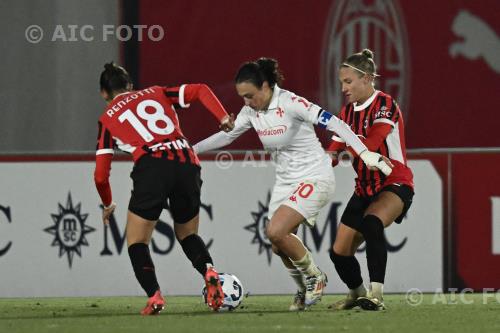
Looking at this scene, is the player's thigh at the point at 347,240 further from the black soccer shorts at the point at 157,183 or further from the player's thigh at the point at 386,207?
the black soccer shorts at the point at 157,183

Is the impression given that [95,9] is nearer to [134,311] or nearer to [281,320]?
[134,311]

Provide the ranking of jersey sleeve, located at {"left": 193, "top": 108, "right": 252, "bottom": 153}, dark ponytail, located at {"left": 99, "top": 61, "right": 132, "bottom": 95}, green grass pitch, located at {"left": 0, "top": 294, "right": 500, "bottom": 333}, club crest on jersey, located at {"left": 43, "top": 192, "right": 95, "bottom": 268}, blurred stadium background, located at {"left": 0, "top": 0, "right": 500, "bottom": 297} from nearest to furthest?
green grass pitch, located at {"left": 0, "top": 294, "right": 500, "bottom": 333}, dark ponytail, located at {"left": 99, "top": 61, "right": 132, "bottom": 95}, jersey sleeve, located at {"left": 193, "top": 108, "right": 252, "bottom": 153}, club crest on jersey, located at {"left": 43, "top": 192, "right": 95, "bottom": 268}, blurred stadium background, located at {"left": 0, "top": 0, "right": 500, "bottom": 297}

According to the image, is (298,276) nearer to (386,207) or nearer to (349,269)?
(349,269)

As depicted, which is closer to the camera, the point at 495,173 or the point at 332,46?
the point at 495,173

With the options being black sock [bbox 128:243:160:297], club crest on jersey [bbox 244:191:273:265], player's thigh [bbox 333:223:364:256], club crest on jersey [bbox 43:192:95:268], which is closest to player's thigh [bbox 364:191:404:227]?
player's thigh [bbox 333:223:364:256]

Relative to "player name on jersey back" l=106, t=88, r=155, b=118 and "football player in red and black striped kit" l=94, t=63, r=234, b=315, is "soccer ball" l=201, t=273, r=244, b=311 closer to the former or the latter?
"football player in red and black striped kit" l=94, t=63, r=234, b=315

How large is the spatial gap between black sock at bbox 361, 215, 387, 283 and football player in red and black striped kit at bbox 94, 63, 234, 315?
845 millimetres

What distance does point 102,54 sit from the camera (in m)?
10.9

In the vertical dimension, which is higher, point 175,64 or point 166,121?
point 175,64

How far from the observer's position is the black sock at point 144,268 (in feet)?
24.5

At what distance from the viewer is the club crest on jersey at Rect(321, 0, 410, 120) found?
11.0 meters

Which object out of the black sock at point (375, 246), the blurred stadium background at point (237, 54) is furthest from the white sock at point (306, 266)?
the blurred stadium background at point (237, 54)

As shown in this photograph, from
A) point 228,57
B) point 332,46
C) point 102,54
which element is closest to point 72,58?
point 102,54

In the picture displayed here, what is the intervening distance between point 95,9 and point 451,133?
9.93 ft
